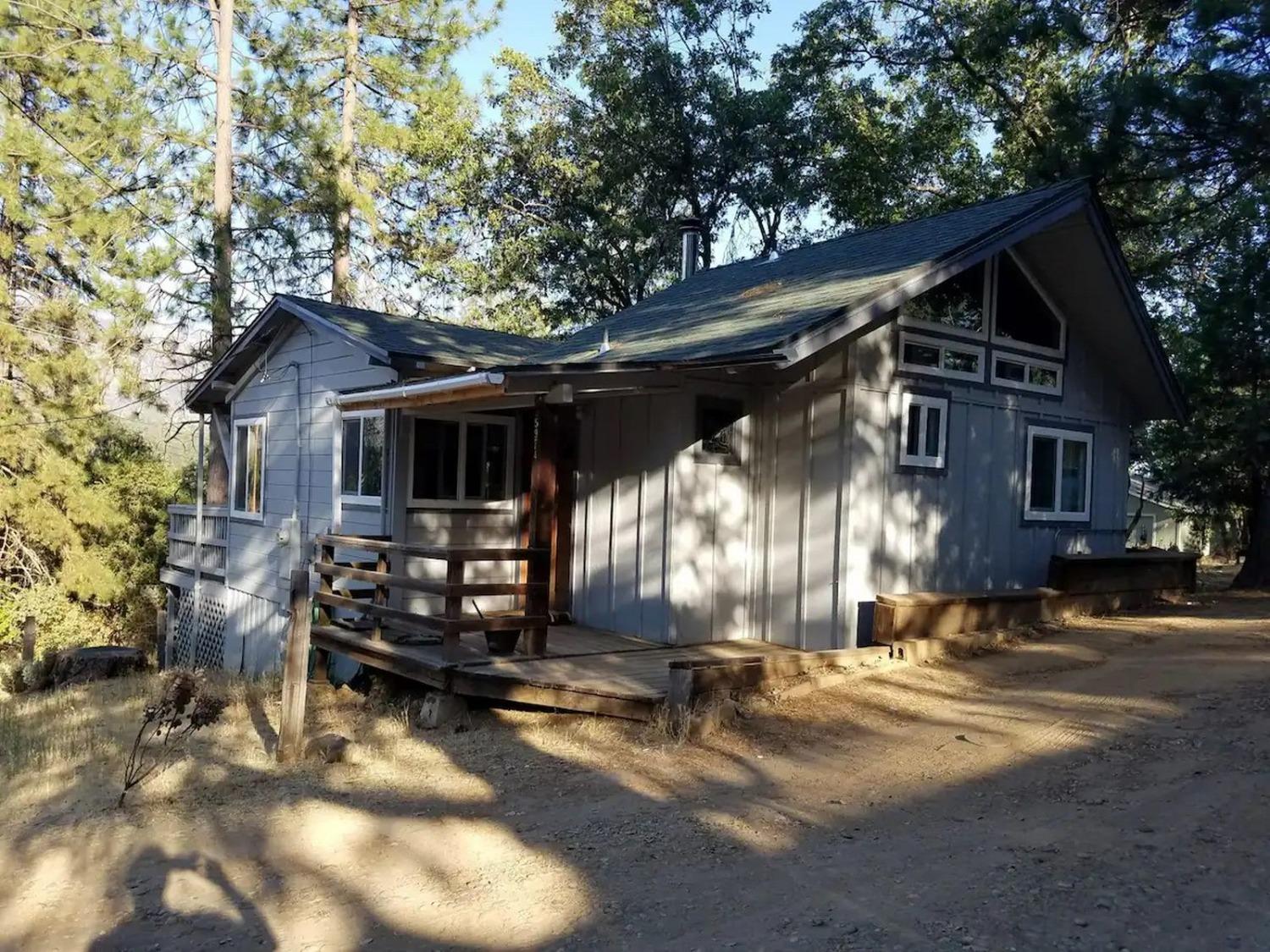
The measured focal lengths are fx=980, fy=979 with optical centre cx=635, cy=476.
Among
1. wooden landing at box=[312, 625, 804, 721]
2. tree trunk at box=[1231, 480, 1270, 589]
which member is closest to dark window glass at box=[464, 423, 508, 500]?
wooden landing at box=[312, 625, 804, 721]

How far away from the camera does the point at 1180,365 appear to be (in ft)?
56.9

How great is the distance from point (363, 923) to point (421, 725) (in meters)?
3.47

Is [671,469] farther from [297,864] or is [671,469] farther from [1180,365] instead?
[1180,365]

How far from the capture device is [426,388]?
8.52 meters

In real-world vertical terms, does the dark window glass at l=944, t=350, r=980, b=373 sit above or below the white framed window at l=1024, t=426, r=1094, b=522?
above

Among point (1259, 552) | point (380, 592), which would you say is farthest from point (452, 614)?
point (1259, 552)

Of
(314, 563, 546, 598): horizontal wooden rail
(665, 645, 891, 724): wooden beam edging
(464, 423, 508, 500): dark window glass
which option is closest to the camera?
(665, 645, 891, 724): wooden beam edging

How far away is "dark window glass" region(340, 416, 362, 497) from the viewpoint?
426 inches

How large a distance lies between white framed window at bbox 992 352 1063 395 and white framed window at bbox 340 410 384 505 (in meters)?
6.80

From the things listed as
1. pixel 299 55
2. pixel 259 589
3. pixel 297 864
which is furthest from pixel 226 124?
pixel 297 864

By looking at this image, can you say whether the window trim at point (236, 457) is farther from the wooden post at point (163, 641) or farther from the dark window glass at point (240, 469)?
the wooden post at point (163, 641)

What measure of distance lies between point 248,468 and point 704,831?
1044 centimetres

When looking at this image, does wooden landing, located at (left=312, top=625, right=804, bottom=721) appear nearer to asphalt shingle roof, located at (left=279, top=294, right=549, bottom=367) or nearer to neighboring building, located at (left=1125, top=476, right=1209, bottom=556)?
asphalt shingle roof, located at (left=279, top=294, right=549, bottom=367)

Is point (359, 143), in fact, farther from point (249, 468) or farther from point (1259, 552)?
point (1259, 552)
